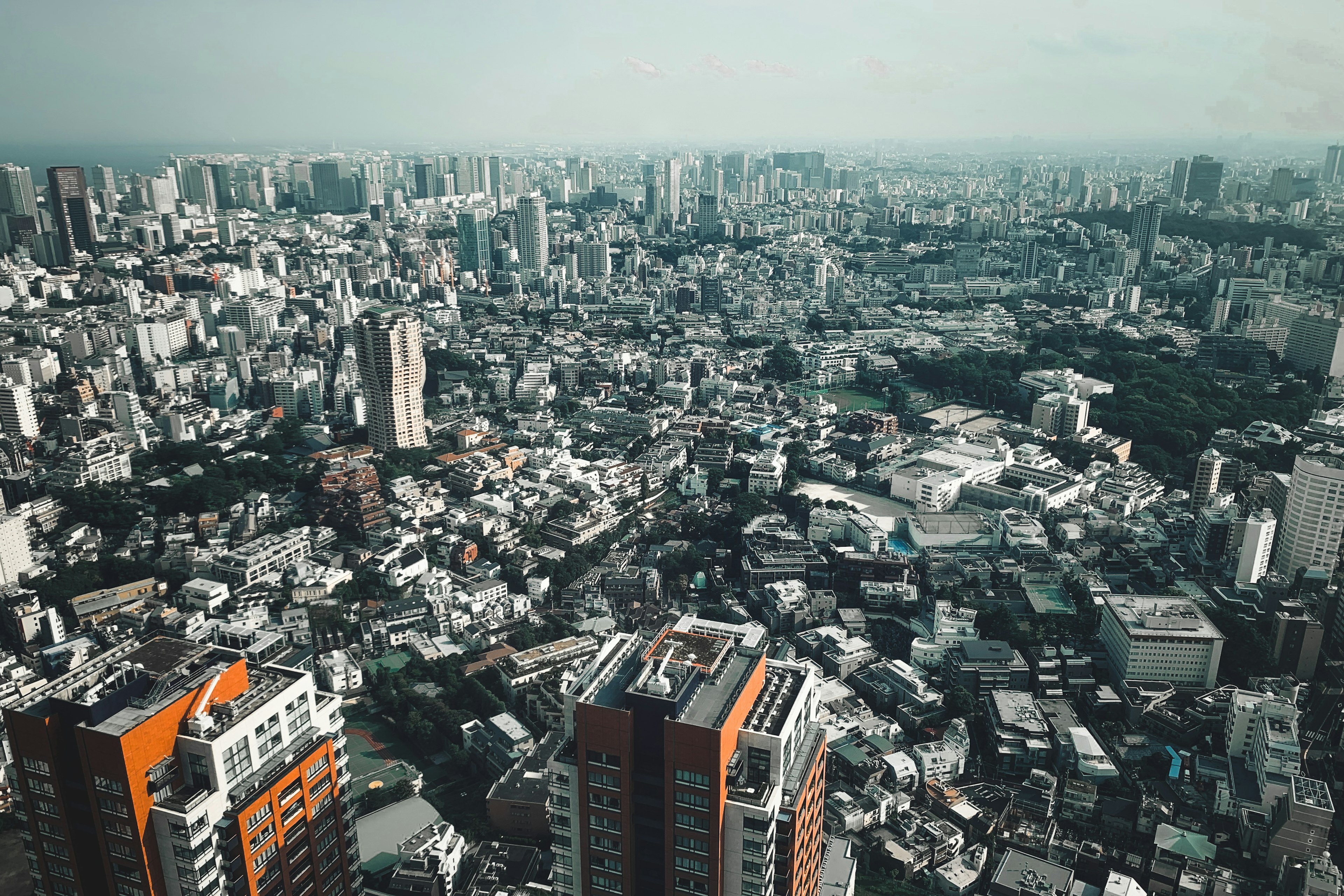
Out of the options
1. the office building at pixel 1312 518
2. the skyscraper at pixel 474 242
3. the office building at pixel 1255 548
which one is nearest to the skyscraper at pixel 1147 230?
the skyscraper at pixel 474 242

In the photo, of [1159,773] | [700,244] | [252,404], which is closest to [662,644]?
[1159,773]

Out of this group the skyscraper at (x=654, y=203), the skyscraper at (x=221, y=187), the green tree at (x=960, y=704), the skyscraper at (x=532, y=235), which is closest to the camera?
the green tree at (x=960, y=704)

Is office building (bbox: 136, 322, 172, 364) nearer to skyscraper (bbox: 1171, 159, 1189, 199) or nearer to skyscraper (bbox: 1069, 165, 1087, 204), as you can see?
skyscraper (bbox: 1171, 159, 1189, 199)

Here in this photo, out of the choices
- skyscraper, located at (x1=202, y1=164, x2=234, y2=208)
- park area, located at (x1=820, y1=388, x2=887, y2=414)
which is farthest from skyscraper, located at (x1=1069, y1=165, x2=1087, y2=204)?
skyscraper, located at (x1=202, y1=164, x2=234, y2=208)

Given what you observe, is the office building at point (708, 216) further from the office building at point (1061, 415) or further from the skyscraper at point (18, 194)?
the office building at point (1061, 415)

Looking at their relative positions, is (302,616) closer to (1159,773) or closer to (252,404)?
(1159,773)

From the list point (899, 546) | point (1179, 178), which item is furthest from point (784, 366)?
point (1179, 178)
